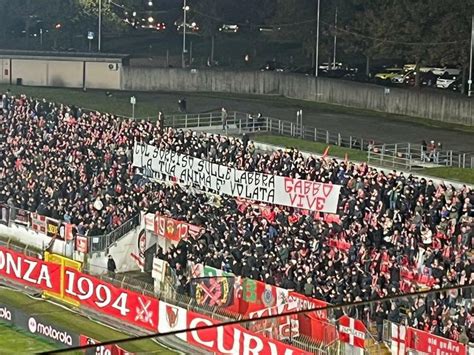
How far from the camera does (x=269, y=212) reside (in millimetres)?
32531

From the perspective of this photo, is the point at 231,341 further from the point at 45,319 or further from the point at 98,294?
the point at 98,294

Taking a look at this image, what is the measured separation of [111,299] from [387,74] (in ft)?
134

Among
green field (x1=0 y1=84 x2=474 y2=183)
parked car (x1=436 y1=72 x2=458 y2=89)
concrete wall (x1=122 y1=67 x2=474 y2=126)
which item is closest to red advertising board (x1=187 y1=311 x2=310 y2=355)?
green field (x1=0 y1=84 x2=474 y2=183)

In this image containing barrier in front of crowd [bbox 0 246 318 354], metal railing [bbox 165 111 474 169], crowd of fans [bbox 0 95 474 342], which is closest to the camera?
barrier in front of crowd [bbox 0 246 318 354]

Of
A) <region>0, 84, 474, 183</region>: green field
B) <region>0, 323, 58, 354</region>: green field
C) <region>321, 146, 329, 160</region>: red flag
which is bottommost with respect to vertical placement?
<region>0, 323, 58, 354</region>: green field

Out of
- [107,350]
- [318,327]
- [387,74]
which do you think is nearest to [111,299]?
[318,327]

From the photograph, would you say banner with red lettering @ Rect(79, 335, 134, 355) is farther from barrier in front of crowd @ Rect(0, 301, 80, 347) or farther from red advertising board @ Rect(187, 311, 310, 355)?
barrier in front of crowd @ Rect(0, 301, 80, 347)

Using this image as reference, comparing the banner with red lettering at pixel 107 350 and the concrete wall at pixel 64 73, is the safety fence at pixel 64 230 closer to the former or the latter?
the concrete wall at pixel 64 73

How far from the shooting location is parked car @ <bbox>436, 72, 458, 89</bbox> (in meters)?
61.4

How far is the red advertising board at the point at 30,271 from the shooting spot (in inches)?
1168

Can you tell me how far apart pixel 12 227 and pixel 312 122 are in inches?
598

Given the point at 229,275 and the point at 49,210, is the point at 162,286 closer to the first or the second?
the point at 229,275

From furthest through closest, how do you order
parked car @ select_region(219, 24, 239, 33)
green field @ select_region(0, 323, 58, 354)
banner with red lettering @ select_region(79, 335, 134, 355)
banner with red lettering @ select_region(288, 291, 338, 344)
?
1. parked car @ select_region(219, 24, 239, 33)
2. green field @ select_region(0, 323, 58, 354)
3. banner with red lettering @ select_region(288, 291, 338, 344)
4. banner with red lettering @ select_region(79, 335, 134, 355)

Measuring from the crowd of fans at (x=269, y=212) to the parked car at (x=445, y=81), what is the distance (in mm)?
23217
